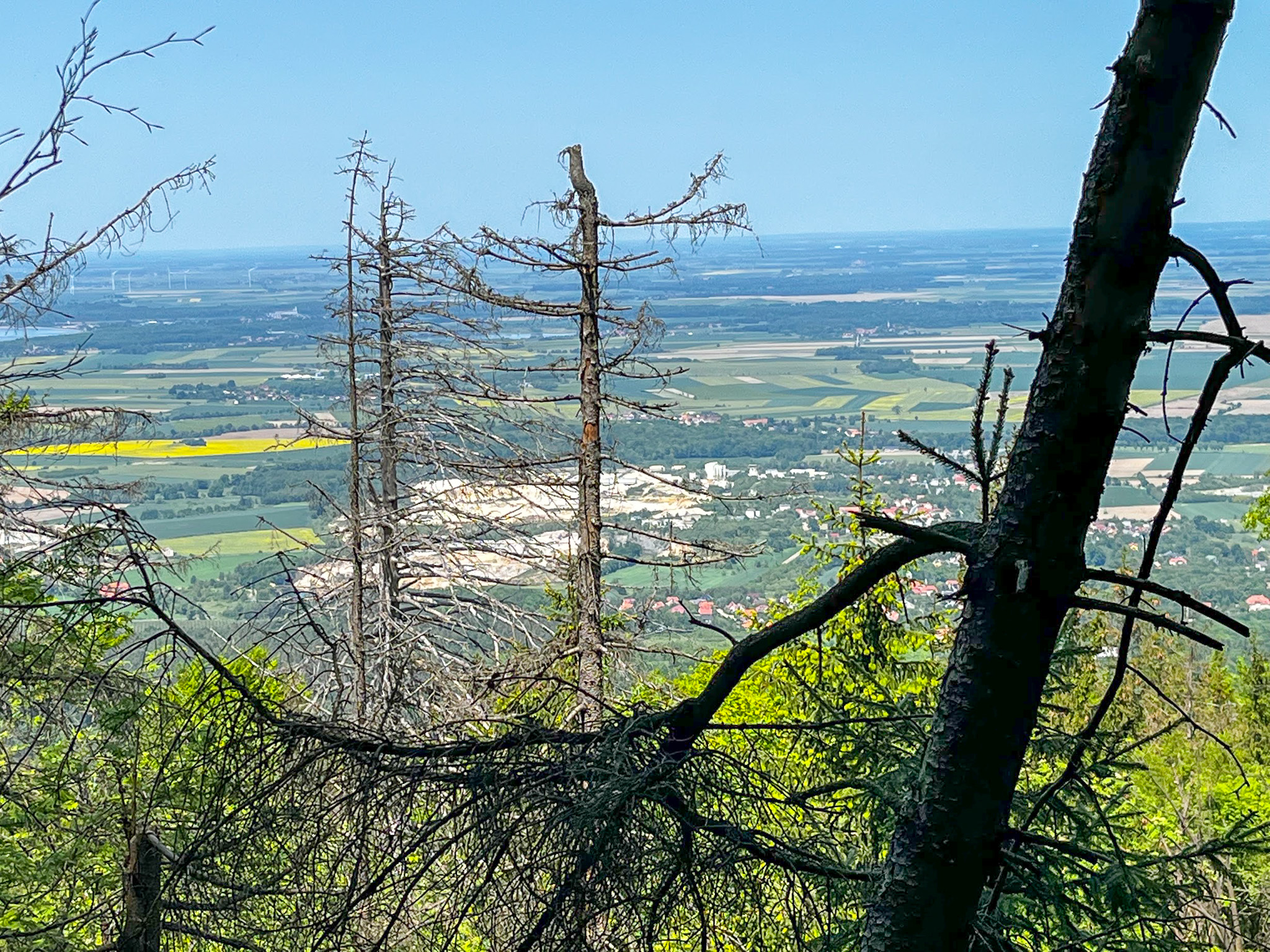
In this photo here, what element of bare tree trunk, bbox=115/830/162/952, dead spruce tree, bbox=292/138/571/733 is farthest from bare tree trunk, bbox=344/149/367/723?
bare tree trunk, bbox=115/830/162/952

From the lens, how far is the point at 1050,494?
82.4 inches

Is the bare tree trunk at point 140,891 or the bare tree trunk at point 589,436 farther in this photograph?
the bare tree trunk at point 589,436

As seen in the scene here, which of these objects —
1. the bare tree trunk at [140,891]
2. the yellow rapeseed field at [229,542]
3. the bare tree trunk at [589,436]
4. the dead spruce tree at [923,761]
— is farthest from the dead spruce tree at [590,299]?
the yellow rapeseed field at [229,542]

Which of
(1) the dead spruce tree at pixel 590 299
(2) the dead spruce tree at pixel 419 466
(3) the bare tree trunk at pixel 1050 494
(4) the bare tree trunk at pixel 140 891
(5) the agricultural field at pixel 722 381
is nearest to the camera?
(3) the bare tree trunk at pixel 1050 494

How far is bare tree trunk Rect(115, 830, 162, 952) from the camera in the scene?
375 centimetres

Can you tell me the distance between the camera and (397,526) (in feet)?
49.2

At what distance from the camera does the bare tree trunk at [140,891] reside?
12.3 feet

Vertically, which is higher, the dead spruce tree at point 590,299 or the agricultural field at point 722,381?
the dead spruce tree at point 590,299

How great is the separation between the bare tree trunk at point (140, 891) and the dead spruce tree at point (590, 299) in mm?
7736

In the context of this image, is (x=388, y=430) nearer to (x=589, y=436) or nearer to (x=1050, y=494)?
(x=589, y=436)

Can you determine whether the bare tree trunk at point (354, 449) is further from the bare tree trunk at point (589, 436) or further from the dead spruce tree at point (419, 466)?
the bare tree trunk at point (589, 436)

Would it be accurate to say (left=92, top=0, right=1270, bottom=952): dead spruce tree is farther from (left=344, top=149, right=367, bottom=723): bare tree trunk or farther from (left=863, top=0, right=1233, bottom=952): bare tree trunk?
(left=344, top=149, right=367, bottom=723): bare tree trunk

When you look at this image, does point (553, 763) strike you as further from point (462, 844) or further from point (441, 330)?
point (441, 330)

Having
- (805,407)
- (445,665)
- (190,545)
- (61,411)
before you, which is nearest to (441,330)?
(445,665)
